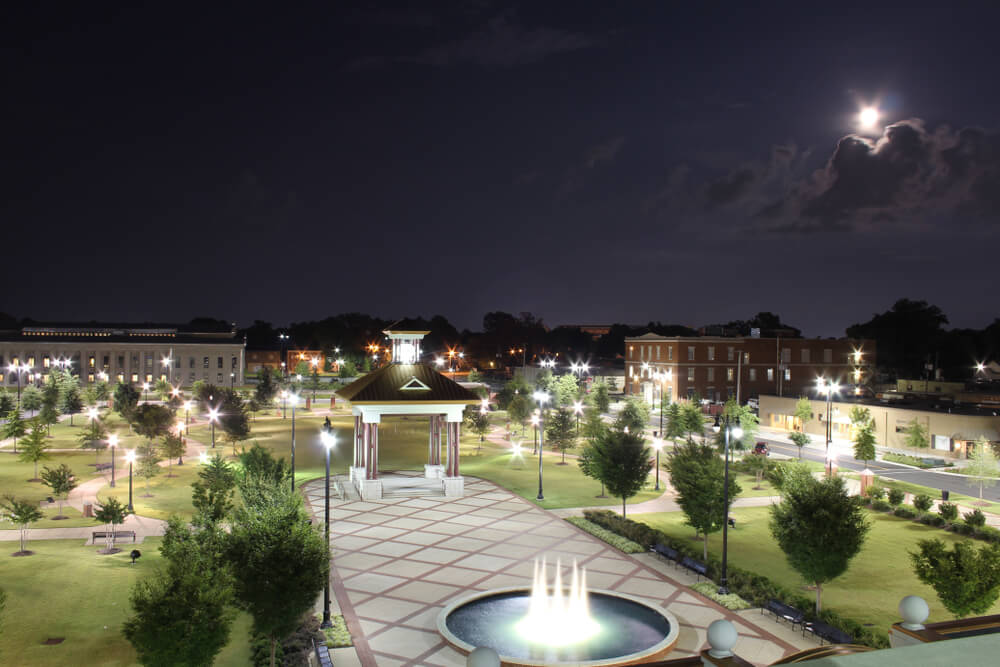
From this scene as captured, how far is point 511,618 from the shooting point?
1994cm

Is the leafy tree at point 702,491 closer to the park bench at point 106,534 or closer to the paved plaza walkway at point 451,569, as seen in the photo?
the paved plaza walkway at point 451,569

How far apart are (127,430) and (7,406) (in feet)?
44.2

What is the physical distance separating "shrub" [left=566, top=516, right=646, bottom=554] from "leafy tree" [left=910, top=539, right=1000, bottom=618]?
1047 centimetres

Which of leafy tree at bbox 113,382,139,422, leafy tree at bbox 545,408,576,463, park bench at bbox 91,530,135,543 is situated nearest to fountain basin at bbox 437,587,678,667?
park bench at bbox 91,530,135,543

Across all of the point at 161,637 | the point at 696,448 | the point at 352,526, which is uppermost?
the point at 696,448

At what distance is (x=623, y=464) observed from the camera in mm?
32594

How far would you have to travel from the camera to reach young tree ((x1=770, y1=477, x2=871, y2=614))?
2020 cm

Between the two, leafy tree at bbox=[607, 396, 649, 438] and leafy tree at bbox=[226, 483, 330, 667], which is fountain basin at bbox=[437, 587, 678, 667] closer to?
leafy tree at bbox=[226, 483, 330, 667]

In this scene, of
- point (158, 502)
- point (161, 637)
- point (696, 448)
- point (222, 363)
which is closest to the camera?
point (161, 637)

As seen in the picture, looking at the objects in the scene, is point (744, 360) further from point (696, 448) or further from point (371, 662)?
point (371, 662)

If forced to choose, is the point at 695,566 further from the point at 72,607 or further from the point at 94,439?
the point at 94,439

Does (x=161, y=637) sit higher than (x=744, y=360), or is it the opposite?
(x=744, y=360)

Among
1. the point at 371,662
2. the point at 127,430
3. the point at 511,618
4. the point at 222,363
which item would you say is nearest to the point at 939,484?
the point at 511,618

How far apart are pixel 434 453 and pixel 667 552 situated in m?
18.2
